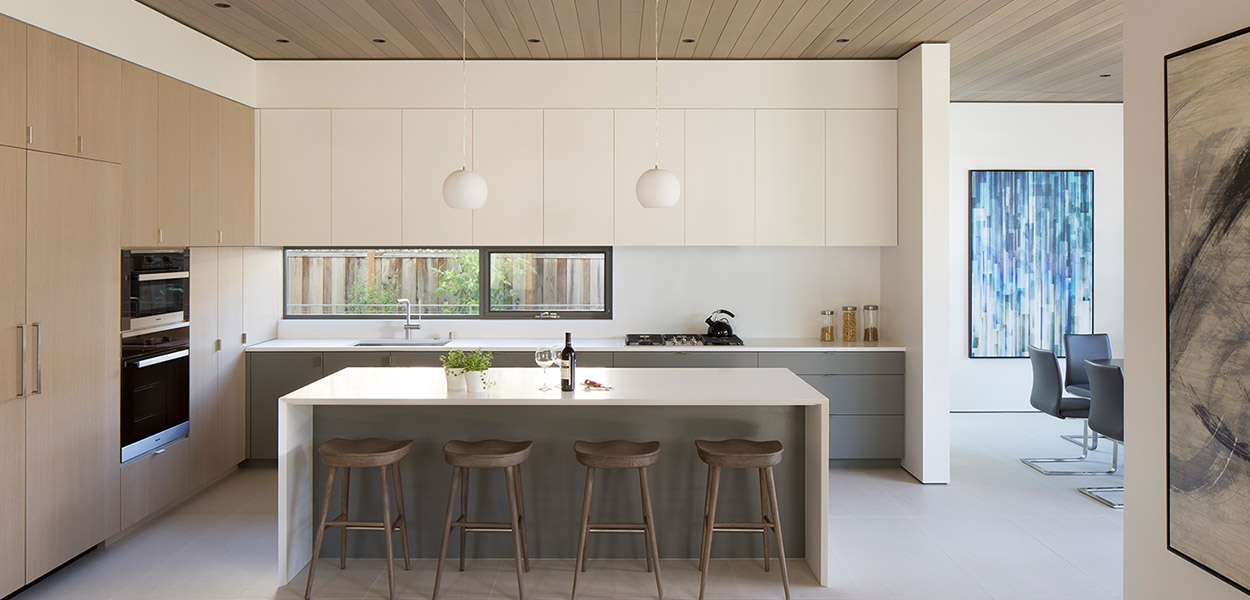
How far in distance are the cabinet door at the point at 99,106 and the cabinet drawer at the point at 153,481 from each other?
1.58 metres

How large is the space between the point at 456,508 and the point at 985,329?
522 cm

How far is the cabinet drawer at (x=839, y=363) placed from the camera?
5.50 meters

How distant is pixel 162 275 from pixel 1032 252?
6.68 metres

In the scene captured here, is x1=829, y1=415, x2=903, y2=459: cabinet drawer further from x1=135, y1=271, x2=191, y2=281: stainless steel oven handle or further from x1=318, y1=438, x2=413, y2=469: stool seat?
x1=135, y1=271, x2=191, y2=281: stainless steel oven handle

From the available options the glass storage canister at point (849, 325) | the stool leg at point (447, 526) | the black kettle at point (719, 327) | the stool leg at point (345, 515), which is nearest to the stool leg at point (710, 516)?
the stool leg at point (447, 526)

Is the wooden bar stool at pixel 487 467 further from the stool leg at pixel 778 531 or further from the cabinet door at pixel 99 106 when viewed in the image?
the cabinet door at pixel 99 106

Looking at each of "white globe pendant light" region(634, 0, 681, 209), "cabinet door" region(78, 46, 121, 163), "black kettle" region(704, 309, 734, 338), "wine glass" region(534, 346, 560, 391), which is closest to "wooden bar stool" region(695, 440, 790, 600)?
"wine glass" region(534, 346, 560, 391)

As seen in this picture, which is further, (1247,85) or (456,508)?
(456,508)

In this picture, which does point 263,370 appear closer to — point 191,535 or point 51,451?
point 191,535

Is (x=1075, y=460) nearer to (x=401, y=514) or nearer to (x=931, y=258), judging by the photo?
(x=931, y=258)

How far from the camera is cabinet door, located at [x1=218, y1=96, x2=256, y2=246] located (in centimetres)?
509

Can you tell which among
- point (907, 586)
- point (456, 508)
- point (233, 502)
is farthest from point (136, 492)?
point (907, 586)

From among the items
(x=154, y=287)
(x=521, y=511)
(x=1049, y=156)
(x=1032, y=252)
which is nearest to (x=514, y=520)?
(x=521, y=511)

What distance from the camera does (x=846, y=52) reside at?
17.9 ft
